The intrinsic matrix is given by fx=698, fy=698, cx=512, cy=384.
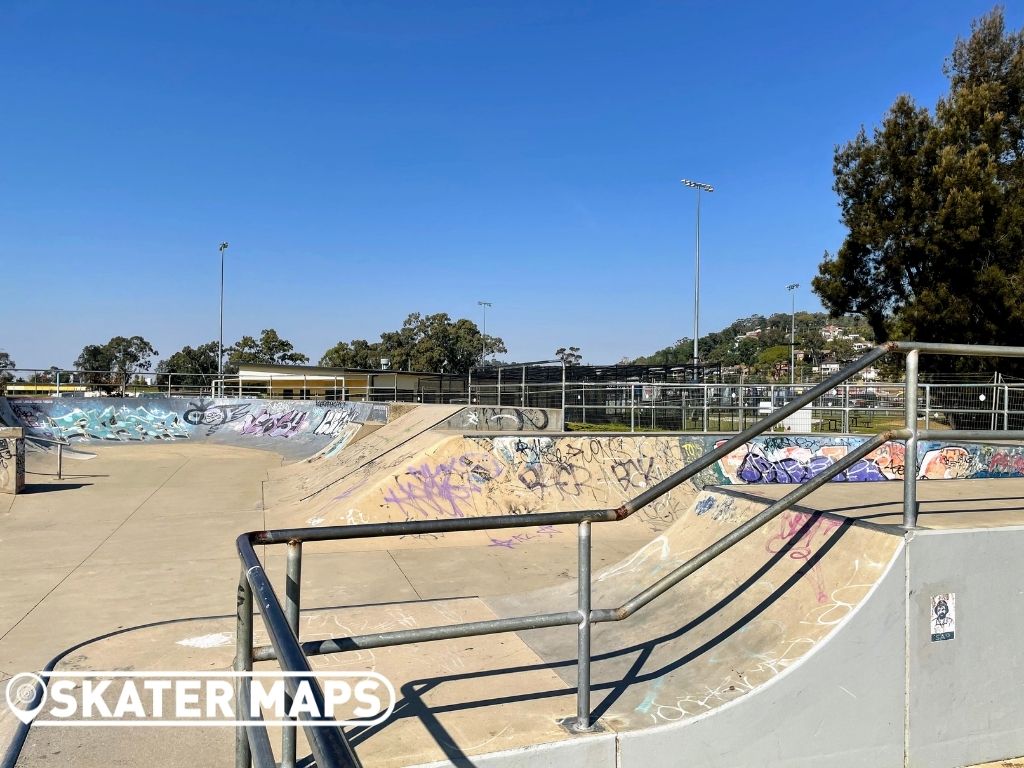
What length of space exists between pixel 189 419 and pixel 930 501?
Answer: 27162 millimetres

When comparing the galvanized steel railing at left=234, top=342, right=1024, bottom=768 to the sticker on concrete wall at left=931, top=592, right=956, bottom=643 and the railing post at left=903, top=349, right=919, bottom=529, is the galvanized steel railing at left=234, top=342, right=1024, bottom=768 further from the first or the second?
the sticker on concrete wall at left=931, top=592, right=956, bottom=643

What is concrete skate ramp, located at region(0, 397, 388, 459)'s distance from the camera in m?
23.5

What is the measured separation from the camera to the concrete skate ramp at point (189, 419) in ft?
77.2

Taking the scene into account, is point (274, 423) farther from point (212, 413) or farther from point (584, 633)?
point (584, 633)

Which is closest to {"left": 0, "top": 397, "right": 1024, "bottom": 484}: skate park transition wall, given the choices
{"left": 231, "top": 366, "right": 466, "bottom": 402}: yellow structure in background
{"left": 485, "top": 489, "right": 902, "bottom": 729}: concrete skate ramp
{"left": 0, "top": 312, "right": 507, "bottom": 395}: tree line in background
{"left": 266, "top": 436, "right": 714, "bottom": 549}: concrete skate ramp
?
{"left": 266, "top": 436, "right": 714, "bottom": 549}: concrete skate ramp

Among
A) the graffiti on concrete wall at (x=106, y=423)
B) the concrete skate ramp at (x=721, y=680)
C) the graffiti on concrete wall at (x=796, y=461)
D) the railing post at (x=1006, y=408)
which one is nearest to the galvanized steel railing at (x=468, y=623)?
the concrete skate ramp at (x=721, y=680)

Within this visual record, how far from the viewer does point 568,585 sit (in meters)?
5.10

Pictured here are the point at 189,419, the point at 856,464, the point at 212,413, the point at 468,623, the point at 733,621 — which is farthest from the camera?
the point at 212,413

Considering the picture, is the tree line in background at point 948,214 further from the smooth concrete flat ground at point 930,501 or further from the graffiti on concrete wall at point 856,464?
the smooth concrete flat ground at point 930,501

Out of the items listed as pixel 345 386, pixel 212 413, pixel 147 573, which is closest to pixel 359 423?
pixel 147 573

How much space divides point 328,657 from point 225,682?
1.75 feet

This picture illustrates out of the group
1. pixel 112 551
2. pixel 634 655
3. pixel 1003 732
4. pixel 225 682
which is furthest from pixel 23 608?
pixel 1003 732

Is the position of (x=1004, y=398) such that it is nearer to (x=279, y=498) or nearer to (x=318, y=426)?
(x=279, y=498)

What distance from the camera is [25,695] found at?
12.2 ft
